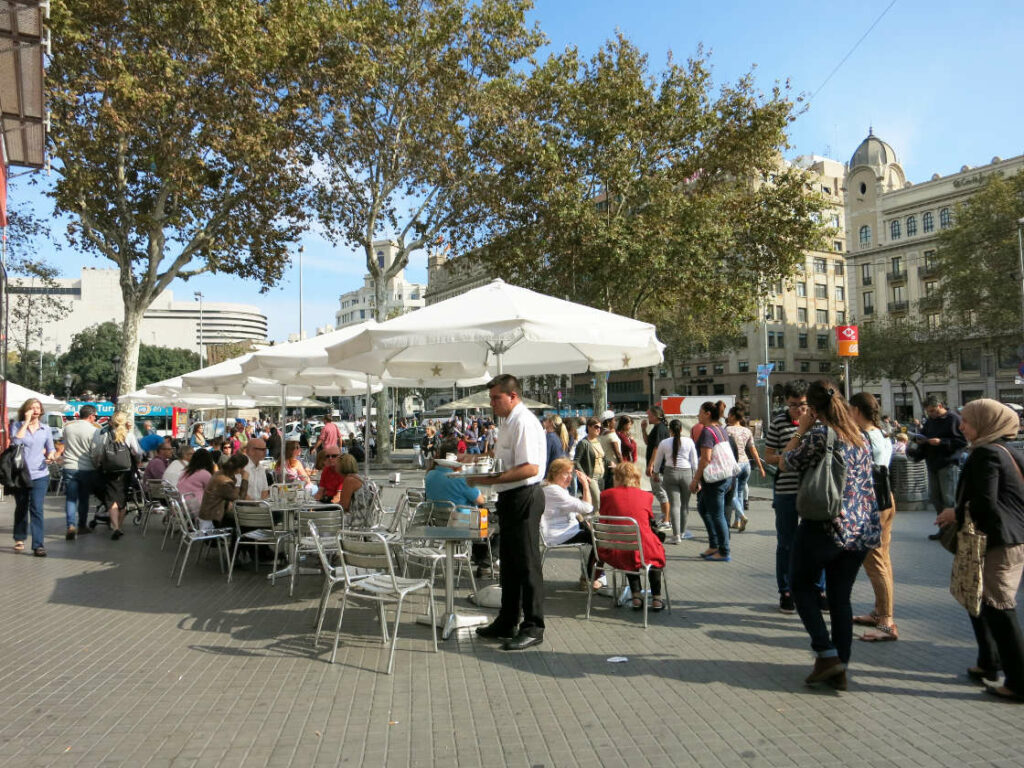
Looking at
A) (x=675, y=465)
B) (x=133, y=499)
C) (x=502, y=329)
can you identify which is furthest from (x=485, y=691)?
(x=133, y=499)

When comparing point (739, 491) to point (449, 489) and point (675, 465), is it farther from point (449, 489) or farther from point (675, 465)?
point (449, 489)

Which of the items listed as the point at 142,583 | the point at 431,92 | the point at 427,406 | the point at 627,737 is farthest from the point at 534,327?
the point at 427,406

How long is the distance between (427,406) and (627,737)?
118m

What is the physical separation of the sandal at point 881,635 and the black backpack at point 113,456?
396 inches

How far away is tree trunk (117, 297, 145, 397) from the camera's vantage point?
20328mm

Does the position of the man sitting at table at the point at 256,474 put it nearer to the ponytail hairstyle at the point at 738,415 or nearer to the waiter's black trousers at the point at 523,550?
the waiter's black trousers at the point at 523,550

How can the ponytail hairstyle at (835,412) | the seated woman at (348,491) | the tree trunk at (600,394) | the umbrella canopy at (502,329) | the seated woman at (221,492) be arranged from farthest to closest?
the tree trunk at (600,394) < the seated woman at (221,492) < the seated woman at (348,491) < the umbrella canopy at (502,329) < the ponytail hairstyle at (835,412)

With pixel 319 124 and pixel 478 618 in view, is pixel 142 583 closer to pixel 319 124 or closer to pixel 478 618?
pixel 478 618

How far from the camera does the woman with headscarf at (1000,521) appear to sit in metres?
4.29

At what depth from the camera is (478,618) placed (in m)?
6.02

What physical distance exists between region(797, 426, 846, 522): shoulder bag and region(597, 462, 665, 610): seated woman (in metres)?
1.87

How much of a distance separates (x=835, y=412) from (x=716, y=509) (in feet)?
14.2

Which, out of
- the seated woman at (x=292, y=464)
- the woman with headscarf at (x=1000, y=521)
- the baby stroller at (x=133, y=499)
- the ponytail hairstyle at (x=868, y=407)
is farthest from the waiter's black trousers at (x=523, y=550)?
the baby stroller at (x=133, y=499)

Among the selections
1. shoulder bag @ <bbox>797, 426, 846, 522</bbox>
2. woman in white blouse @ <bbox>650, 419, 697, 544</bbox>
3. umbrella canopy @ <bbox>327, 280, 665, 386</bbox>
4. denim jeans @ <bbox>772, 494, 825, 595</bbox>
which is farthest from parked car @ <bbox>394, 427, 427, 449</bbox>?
shoulder bag @ <bbox>797, 426, 846, 522</bbox>
